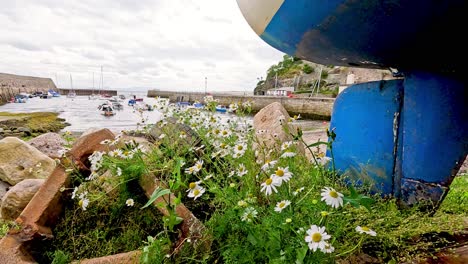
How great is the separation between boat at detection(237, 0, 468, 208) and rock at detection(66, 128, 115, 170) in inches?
53.3

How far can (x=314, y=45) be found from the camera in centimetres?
196

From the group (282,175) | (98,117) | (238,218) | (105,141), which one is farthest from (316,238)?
(98,117)

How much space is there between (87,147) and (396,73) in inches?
90.6

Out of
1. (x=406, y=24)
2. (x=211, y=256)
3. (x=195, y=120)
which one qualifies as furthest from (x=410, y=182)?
(x=195, y=120)

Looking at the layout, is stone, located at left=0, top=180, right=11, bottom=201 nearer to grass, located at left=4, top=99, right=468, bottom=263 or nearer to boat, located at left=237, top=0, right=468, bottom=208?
grass, located at left=4, top=99, right=468, bottom=263

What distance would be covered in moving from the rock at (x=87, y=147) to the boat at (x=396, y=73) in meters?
1.35

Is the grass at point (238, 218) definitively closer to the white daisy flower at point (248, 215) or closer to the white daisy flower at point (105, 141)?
the white daisy flower at point (248, 215)

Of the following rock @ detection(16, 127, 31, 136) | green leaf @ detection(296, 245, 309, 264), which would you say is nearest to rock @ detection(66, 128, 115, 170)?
green leaf @ detection(296, 245, 309, 264)

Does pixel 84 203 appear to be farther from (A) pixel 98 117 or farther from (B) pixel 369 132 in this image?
(A) pixel 98 117

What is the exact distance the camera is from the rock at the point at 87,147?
6.56ft

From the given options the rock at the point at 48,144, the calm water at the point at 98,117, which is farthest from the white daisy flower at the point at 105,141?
the rock at the point at 48,144

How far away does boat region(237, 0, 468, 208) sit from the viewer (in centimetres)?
151

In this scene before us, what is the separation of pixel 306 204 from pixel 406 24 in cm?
106

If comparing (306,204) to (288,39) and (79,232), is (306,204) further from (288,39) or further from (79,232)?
(79,232)
